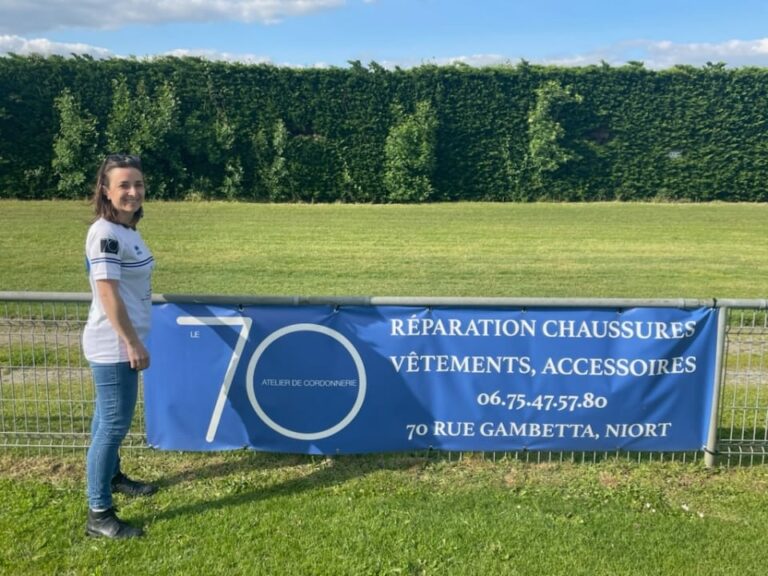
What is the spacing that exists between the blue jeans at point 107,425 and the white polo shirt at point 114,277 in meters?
0.11

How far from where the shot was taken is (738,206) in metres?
24.8

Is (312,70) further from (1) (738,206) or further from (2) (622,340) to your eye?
(2) (622,340)

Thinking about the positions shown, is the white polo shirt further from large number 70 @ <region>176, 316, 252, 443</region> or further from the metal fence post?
the metal fence post

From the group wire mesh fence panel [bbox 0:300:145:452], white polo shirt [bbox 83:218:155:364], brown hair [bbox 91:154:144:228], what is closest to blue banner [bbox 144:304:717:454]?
wire mesh fence panel [bbox 0:300:145:452]

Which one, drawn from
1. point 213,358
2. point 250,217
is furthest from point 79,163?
point 213,358

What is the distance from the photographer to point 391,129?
2580 cm

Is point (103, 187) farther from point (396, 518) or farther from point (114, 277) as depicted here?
point (396, 518)

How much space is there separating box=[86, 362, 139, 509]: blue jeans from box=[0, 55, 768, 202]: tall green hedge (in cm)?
2177

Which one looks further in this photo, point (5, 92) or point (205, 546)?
point (5, 92)

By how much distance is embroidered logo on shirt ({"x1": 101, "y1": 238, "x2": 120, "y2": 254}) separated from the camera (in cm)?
342

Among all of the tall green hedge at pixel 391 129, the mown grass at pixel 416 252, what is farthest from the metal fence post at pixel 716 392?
the tall green hedge at pixel 391 129

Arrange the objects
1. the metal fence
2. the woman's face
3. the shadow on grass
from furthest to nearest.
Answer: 1. the metal fence
2. the shadow on grass
3. the woman's face

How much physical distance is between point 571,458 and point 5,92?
80.6 ft

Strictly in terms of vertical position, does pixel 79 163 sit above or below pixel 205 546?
above
